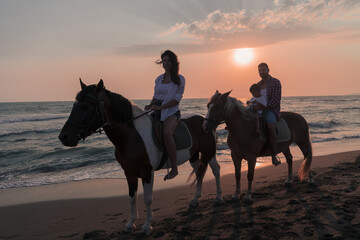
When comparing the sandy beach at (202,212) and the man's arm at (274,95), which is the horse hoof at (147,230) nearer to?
the sandy beach at (202,212)

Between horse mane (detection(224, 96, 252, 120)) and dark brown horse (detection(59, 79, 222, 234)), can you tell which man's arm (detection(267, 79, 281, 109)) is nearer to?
horse mane (detection(224, 96, 252, 120))

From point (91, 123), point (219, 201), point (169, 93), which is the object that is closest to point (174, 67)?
point (169, 93)

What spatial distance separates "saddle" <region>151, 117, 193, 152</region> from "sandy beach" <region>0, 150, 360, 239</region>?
1.24 metres

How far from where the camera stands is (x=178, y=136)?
438 centimetres

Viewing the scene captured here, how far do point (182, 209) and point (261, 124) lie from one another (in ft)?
7.81

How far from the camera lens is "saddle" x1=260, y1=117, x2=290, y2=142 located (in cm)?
545

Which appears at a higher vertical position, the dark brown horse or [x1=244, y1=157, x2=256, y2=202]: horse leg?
the dark brown horse

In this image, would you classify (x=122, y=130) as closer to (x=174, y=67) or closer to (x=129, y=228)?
(x=174, y=67)

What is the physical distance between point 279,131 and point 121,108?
376 centimetres

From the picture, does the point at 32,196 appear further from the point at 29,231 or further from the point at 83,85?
the point at 83,85

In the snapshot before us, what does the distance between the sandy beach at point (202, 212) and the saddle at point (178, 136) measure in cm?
124

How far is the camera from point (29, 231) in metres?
4.80

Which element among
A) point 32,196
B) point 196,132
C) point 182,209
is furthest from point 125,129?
point 32,196

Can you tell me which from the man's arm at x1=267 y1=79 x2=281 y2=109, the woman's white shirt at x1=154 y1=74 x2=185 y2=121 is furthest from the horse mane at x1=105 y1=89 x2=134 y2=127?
the man's arm at x1=267 y1=79 x2=281 y2=109
